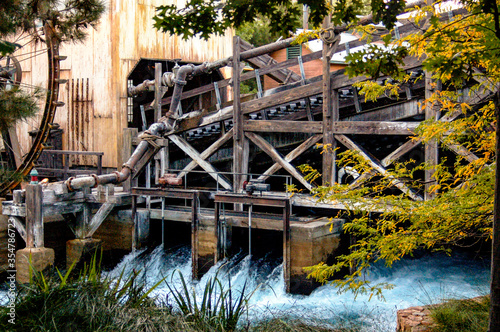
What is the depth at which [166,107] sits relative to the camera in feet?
69.0

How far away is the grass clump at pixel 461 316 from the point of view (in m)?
6.70

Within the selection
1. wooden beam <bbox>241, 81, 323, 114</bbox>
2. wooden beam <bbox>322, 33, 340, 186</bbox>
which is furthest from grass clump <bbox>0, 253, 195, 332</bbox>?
wooden beam <bbox>241, 81, 323, 114</bbox>

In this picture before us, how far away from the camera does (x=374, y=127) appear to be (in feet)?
41.1

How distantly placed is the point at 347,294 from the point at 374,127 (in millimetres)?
3790

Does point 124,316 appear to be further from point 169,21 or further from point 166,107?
point 166,107

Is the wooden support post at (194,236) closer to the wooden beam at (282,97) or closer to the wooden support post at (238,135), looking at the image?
the wooden support post at (238,135)

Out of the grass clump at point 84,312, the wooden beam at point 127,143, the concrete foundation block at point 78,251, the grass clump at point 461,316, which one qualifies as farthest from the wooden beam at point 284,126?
the grass clump at point 84,312

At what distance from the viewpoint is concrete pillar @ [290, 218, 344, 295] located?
11.5 meters

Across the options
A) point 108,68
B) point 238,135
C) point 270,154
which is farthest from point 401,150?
point 108,68

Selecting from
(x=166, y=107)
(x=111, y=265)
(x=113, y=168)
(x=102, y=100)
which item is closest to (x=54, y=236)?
(x=111, y=265)

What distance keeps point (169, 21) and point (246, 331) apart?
319cm

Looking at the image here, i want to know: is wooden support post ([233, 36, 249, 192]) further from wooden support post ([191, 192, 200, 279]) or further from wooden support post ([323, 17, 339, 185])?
wooden support post ([323, 17, 339, 185])

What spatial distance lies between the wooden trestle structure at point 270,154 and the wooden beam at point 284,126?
0.08 ft

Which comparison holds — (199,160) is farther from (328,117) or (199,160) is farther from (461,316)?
(461,316)
